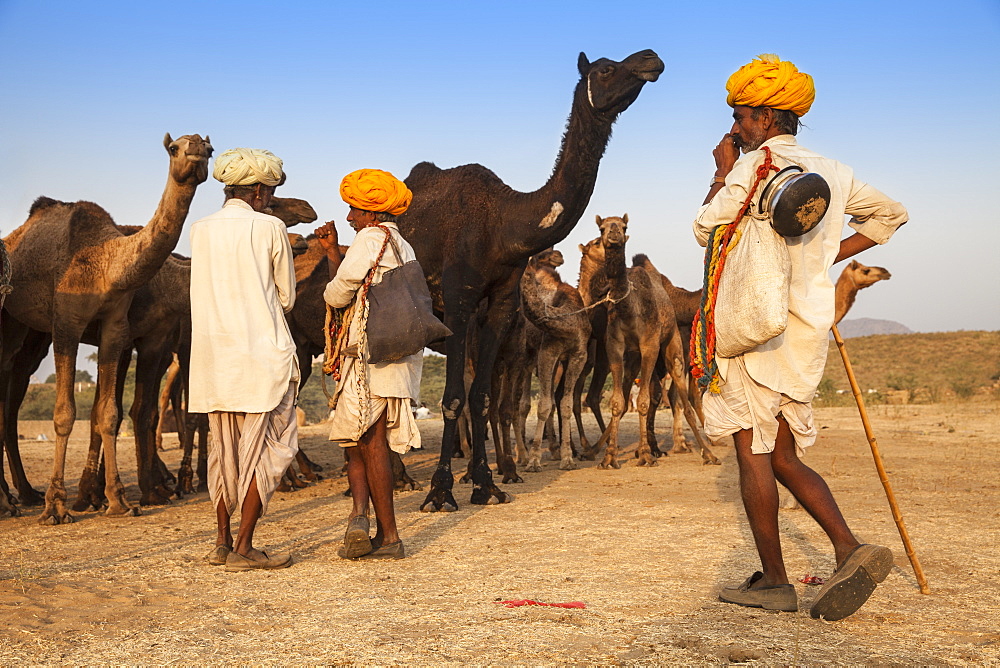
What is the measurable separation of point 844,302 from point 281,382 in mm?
5778

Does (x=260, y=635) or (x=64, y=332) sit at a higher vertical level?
(x=64, y=332)

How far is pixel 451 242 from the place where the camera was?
9055 mm

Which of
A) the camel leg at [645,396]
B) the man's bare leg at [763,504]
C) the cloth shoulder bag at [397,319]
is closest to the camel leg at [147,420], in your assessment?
the cloth shoulder bag at [397,319]

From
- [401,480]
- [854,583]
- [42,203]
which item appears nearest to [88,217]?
[42,203]

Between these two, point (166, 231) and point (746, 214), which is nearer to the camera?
point (746, 214)

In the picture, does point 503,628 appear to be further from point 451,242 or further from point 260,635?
point 451,242

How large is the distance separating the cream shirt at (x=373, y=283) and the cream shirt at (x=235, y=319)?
499 millimetres

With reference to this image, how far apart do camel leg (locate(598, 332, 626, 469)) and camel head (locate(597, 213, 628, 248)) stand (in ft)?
4.19

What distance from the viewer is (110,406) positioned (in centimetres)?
822

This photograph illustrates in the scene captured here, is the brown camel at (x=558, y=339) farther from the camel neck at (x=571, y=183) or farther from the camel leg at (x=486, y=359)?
the camel neck at (x=571, y=183)

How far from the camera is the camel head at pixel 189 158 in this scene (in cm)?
737

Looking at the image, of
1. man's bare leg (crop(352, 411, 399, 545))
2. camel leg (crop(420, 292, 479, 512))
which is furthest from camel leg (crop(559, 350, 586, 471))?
man's bare leg (crop(352, 411, 399, 545))

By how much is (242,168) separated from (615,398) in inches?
276

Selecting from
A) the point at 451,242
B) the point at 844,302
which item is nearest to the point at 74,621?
the point at 451,242
